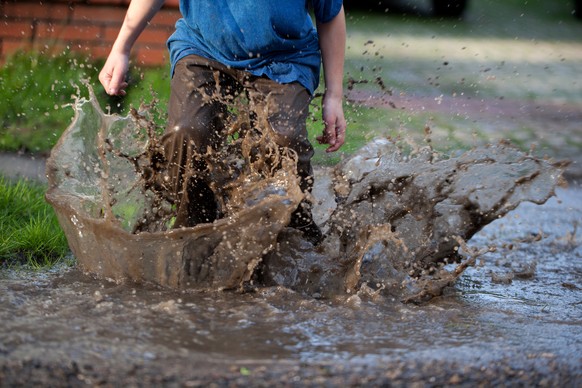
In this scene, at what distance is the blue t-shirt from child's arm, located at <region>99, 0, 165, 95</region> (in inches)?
6.1

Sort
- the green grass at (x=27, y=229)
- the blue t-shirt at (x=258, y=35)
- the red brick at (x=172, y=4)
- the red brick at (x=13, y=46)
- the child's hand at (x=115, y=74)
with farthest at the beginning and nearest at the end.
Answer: the red brick at (x=172, y=4), the red brick at (x=13, y=46), the green grass at (x=27, y=229), the child's hand at (x=115, y=74), the blue t-shirt at (x=258, y=35)

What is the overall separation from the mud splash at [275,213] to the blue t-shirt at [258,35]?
264 millimetres

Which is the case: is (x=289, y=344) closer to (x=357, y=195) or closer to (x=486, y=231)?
(x=357, y=195)

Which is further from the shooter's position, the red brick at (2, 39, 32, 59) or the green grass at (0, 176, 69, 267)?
the red brick at (2, 39, 32, 59)

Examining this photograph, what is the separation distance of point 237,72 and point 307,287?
843 mm

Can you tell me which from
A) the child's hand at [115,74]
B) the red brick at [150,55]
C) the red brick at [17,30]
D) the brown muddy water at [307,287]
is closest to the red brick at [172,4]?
the red brick at [150,55]

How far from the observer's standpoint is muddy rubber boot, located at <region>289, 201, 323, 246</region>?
150 inches

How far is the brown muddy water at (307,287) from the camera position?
2.77 meters

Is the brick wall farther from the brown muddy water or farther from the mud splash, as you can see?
the mud splash

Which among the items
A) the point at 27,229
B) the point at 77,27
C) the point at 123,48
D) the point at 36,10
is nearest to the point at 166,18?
the point at 77,27

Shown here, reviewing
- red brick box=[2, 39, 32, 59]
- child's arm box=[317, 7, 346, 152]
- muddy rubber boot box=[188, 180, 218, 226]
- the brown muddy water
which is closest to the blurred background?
red brick box=[2, 39, 32, 59]

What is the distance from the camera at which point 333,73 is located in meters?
3.86

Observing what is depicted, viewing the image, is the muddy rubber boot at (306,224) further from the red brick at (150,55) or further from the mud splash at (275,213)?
the red brick at (150,55)

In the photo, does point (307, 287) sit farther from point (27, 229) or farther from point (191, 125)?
point (27, 229)
